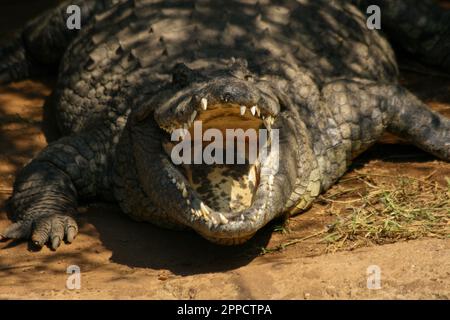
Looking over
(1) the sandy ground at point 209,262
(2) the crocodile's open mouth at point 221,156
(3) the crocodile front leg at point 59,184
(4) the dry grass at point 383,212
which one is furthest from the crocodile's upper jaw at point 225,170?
(3) the crocodile front leg at point 59,184

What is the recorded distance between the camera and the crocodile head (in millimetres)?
4797

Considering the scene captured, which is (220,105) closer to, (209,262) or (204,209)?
(204,209)

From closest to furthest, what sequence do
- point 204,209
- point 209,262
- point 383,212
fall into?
point 204,209 < point 209,262 < point 383,212

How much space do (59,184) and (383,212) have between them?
214 centimetres

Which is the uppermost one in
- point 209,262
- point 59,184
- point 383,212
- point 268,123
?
point 268,123

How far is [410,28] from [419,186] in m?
2.16

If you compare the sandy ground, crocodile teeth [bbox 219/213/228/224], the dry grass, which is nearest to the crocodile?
crocodile teeth [bbox 219/213/228/224]

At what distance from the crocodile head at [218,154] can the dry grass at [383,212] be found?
385 millimetres

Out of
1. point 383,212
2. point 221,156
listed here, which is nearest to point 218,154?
point 221,156

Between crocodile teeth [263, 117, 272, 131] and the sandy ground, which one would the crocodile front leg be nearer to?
the sandy ground

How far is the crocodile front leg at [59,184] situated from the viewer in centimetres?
555

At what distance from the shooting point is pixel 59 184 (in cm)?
597

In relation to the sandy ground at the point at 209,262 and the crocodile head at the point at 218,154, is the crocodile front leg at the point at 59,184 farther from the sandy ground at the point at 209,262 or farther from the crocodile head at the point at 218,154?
the crocodile head at the point at 218,154

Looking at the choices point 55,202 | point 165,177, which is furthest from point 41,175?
point 165,177
